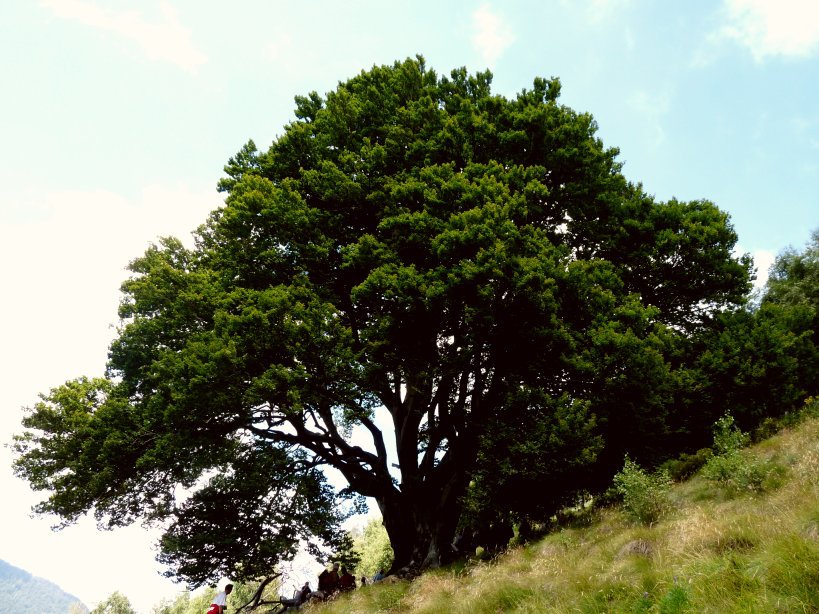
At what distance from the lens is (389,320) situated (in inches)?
527

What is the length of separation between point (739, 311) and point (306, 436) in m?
18.7

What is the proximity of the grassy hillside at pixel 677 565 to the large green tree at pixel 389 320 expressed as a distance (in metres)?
3.23

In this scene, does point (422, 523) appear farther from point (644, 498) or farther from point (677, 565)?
point (677, 565)

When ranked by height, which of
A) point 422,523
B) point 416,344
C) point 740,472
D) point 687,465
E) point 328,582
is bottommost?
point 328,582

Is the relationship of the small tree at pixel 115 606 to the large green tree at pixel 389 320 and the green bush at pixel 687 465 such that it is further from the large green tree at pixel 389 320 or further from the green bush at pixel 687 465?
the green bush at pixel 687 465

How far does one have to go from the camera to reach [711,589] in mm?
4887

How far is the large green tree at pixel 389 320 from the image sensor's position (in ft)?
42.2

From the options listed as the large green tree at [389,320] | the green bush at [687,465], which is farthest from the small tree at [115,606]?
the green bush at [687,465]

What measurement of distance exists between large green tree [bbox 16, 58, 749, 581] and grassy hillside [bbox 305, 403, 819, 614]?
10.6 feet

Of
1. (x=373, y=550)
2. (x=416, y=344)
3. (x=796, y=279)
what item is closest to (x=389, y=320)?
(x=416, y=344)

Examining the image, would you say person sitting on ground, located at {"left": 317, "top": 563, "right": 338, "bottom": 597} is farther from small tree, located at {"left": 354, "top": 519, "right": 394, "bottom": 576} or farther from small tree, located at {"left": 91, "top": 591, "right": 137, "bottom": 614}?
small tree, located at {"left": 91, "top": 591, "right": 137, "bottom": 614}

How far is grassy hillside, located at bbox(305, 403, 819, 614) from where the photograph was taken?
474 centimetres

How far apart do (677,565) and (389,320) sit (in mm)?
9033

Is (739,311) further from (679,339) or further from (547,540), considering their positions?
(547,540)
